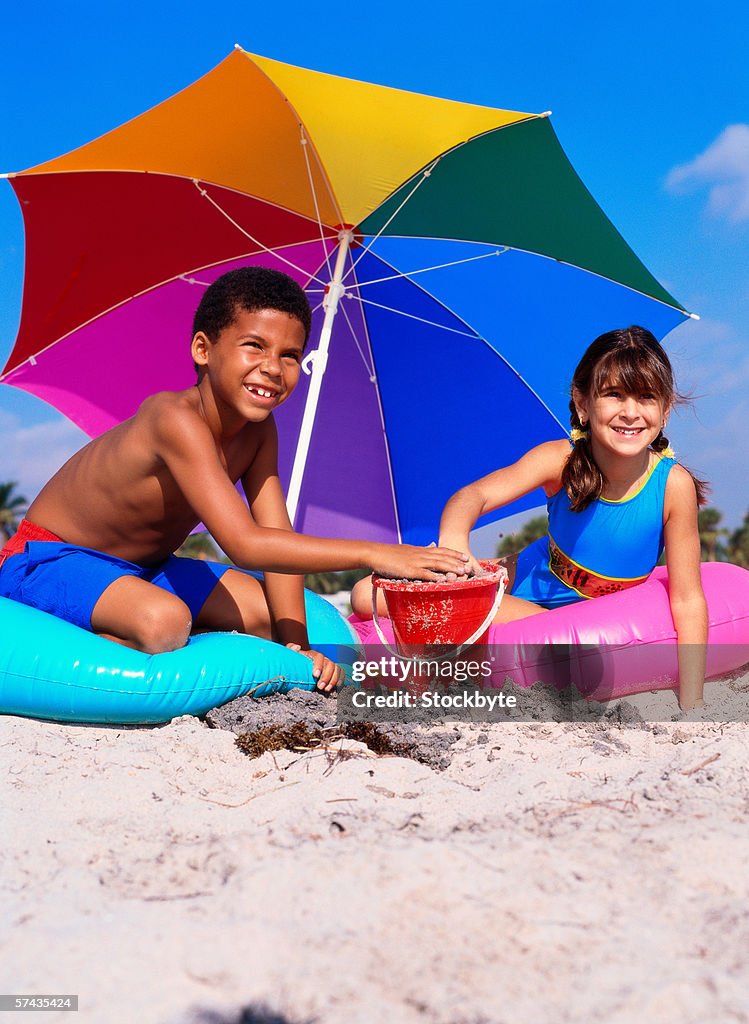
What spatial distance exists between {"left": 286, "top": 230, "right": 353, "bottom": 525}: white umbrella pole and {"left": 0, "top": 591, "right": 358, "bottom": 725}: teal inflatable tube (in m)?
1.44

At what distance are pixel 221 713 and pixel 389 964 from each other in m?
1.62

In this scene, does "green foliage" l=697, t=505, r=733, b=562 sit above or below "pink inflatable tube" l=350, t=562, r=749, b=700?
above

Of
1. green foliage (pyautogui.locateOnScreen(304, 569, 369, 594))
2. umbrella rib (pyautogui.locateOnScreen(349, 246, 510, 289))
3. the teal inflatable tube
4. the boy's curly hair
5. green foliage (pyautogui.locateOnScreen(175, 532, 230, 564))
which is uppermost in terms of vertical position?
green foliage (pyautogui.locateOnScreen(175, 532, 230, 564))

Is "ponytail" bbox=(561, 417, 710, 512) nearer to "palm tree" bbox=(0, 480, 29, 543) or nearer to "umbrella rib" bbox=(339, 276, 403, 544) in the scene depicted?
"umbrella rib" bbox=(339, 276, 403, 544)

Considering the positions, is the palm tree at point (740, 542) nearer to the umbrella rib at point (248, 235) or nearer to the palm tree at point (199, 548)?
the palm tree at point (199, 548)

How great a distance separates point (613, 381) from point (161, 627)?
6.18ft

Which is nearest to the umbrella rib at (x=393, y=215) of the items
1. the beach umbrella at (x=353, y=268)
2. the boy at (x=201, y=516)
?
the beach umbrella at (x=353, y=268)

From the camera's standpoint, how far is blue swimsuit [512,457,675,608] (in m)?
3.31

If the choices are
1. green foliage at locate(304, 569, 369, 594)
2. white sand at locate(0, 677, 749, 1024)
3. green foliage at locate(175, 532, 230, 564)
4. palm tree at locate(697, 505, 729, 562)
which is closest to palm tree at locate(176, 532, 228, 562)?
green foliage at locate(175, 532, 230, 564)

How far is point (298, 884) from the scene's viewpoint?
4.72ft

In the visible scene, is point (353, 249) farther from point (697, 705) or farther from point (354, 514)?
point (697, 705)

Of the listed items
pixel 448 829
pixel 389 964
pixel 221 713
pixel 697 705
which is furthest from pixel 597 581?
pixel 389 964

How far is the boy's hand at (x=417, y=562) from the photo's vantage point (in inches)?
101

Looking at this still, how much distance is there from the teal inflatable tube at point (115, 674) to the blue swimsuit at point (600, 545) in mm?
1329
